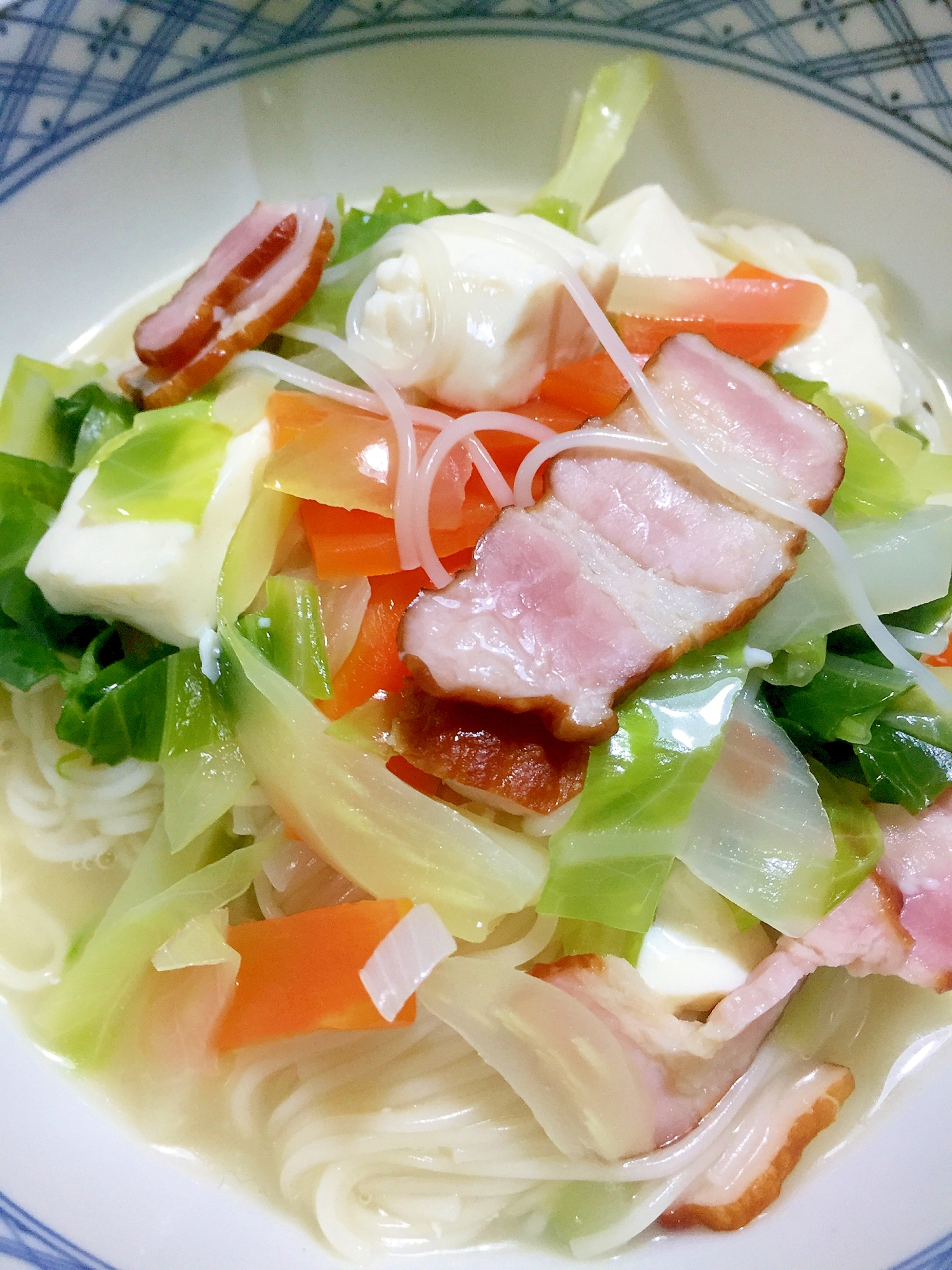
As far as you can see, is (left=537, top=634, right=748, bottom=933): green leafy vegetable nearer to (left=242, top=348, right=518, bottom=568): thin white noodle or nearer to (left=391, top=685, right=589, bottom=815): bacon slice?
(left=391, top=685, right=589, bottom=815): bacon slice

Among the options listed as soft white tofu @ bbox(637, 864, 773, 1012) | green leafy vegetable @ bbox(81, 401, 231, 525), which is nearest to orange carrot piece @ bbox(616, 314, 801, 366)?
green leafy vegetable @ bbox(81, 401, 231, 525)

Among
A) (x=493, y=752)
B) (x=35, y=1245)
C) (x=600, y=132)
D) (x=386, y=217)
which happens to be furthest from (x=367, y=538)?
(x=600, y=132)

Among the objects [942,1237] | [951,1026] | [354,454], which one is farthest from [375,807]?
[951,1026]

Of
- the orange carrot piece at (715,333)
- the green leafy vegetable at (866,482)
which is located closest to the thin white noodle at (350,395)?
the orange carrot piece at (715,333)

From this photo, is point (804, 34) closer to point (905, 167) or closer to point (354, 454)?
point (905, 167)

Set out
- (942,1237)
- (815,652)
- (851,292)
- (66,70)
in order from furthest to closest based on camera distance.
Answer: (851,292) → (66,70) → (815,652) → (942,1237)

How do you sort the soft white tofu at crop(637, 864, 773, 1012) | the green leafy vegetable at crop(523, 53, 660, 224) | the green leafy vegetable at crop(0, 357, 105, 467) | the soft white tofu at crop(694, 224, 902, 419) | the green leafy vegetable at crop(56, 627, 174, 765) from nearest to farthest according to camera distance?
the soft white tofu at crop(637, 864, 773, 1012)
the green leafy vegetable at crop(56, 627, 174, 765)
the green leafy vegetable at crop(0, 357, 105, 467)
the soft white tofu at crop(694, 224, 902, 419)
the green leafy vegetable at crop(523, 53, 660, 224)
